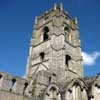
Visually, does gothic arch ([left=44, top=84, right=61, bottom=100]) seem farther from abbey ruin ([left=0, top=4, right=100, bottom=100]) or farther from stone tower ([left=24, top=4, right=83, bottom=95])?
stone tower ([left=24, top=4, right=83, bottom=95])

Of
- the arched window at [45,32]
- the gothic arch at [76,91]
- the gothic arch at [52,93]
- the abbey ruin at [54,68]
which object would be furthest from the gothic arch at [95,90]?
the arched window at [45,32]

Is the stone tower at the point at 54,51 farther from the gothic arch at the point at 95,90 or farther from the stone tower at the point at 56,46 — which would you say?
the gothic arch at the point at 95,90

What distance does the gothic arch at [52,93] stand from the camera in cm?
1796

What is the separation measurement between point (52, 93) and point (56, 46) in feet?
30.7

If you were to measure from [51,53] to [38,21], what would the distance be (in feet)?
31.7

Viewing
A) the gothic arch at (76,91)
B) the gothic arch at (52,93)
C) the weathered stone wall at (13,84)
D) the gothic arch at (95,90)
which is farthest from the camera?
the weathered stone wall at (13,84)

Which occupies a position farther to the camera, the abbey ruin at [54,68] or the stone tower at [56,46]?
the stone tower at [56,46]

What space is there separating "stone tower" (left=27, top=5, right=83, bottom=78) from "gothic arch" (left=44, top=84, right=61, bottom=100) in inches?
218

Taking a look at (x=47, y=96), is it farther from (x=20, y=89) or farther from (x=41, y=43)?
(x=41, y=43)

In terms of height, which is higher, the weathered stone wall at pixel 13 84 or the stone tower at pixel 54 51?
the stone tower at pixel 54 51

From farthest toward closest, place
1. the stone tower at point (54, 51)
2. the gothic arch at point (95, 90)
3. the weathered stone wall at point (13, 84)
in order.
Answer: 1. the stone tower at point (54, 51)
2. the weathered stone wall at point (13, 84)
3. the gothic arch at point (95, 90)

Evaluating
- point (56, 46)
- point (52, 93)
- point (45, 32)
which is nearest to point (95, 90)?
point (52, 93)

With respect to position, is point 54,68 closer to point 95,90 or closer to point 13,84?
point 13,84

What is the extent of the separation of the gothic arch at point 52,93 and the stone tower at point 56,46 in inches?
218
